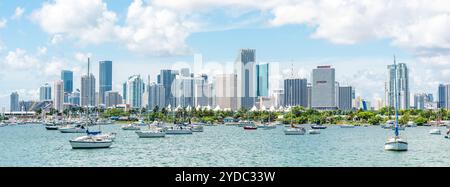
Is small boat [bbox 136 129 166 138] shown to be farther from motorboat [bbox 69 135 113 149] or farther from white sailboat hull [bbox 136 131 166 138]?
motorboat [bbox 69 135 113 149]

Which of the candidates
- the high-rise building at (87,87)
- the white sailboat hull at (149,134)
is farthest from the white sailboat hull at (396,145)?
the high-rise building at (87,87)

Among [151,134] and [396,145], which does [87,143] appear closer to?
[151,134]

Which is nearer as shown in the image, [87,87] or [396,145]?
[396,145]

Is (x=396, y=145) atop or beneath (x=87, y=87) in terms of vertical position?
beneath

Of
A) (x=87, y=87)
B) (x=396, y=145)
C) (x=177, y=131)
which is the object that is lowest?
(x=177, y=131)

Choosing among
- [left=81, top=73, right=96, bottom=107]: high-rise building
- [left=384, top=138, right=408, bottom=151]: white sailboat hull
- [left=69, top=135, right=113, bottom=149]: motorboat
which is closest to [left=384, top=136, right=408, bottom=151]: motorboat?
[left=384, top=138, right=408, bottom=151]: white sailboat hull

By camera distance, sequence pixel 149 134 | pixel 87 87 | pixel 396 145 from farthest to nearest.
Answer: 1. pixel 87 87
2. pixel 149 134
3. pixel 396 145

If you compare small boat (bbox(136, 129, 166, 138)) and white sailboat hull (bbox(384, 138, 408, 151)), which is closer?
white sailboat hull (bbox(384, 138, 408, 151))

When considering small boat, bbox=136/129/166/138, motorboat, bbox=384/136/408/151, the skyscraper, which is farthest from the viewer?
the skyscraper

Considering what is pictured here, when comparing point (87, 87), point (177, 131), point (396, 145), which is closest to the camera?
point (396, 145)

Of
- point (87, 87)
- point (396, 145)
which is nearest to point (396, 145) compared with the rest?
point (396, 145)

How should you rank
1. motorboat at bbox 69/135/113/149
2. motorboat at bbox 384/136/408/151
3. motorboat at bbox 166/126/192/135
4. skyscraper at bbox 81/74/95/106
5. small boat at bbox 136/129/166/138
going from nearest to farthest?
motorboat at bbox 384/136/408/151
motorboat at bbox 69/135/113/149
small boat at bbox 136/129/166/138
motorboat at bbox 166/126/192/135
skyscraper at bbox 81/74/95/106

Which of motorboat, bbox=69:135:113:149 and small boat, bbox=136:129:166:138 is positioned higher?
motorboat, bbox=69:135:113:149
